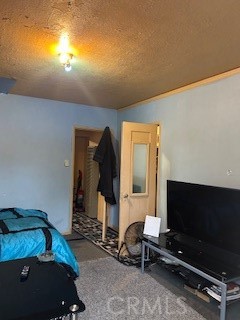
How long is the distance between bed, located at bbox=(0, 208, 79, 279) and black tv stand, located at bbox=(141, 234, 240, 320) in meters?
0.97

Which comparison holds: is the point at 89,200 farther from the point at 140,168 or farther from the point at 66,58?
the point at 66,58

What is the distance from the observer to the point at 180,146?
329 cm

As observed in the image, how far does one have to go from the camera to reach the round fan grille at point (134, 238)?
11.0ft

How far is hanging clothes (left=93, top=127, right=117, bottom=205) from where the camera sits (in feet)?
13.5

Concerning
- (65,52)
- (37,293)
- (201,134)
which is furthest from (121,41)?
(37,293)

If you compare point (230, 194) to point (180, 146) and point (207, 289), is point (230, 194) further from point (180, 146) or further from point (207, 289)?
point (180, 146)

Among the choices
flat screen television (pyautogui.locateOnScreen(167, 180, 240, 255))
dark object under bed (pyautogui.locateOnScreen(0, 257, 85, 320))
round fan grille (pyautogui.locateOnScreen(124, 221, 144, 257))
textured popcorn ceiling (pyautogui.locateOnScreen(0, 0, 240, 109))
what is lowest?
round fan grille (pyautogui.locateOnScreen(124, 221, 144, 257))

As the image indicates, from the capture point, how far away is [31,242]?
93.1 inches

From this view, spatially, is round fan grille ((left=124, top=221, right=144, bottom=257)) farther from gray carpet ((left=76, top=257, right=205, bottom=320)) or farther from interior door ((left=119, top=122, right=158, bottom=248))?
gray carpet ((left=76, top=257, right=205, bottom=320))

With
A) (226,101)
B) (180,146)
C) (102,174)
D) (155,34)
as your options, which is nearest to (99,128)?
(102,174)

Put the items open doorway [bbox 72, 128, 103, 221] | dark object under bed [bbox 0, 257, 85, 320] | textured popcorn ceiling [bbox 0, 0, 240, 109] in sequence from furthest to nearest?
open doorway [bbox 72, 128, 103, 221] → textured popcorn ceiling [bbox 0, 0, 240, 109] → dark object under bed [bbox 0, 257, 85, 320]

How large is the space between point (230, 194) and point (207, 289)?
0.93 metres

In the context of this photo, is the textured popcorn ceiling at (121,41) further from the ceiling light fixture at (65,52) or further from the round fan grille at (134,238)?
the round fan grille at (134,238)

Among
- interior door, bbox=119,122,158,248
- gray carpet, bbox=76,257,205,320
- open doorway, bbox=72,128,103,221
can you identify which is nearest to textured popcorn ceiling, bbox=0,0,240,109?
interior door, bbox=119,122,158,248
